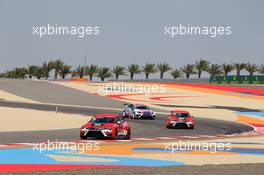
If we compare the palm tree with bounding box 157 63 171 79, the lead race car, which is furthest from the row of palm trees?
the lead race car

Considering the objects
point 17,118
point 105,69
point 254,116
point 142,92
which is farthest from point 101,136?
point 105,69

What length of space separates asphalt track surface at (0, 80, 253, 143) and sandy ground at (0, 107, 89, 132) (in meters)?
2.61

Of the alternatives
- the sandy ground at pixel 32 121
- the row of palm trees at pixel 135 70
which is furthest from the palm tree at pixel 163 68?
the sandy ground at pixel 32 121

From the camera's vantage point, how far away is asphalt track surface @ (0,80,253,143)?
26969 millimetres

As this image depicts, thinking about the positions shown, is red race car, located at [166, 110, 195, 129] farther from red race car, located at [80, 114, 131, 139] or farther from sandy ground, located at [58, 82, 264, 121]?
sandy ground, located at [58, 82, 264, 121]

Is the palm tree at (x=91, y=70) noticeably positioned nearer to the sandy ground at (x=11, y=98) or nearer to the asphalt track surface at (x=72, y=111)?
the asphalt track surface at (x=72, y=111)

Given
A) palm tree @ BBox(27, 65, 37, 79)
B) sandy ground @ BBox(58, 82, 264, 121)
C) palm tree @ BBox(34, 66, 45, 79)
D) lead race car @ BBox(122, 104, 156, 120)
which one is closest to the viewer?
lead race car @ BBox(122, 104, 156, 120)

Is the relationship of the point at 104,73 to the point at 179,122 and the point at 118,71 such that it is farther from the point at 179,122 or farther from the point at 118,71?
the point at 179,122

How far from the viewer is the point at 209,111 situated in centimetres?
5550

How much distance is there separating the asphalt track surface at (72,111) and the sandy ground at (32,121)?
2.61m

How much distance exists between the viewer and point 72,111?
49188 mm

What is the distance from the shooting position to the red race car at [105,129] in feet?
83.6

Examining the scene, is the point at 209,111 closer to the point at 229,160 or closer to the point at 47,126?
the point at 47,126

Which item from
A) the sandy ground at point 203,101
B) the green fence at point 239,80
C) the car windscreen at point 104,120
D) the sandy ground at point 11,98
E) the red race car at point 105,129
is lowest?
the sandy ground at point 203,101
